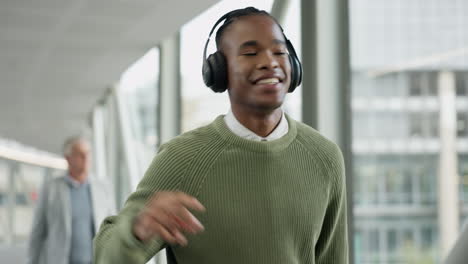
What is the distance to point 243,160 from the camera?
1.12 m

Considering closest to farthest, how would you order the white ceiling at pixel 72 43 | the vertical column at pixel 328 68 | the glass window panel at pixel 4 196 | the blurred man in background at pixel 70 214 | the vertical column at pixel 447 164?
1. the vertical column at pixel 447 164
2. the vertical column at pixel 328 68
3. the blurred man in background at pixel 70 214
4. the white ceiling at pixel 72 43
5. the glass window panel at pixel 4 196

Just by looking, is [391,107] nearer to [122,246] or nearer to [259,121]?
[259,121]

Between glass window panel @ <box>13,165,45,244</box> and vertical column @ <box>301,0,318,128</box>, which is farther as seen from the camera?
glass window panel @ <box>13,165,45,244</box>

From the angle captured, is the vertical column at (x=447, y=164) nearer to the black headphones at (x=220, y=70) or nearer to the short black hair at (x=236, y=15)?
the black headphones at (x=220, y=70)

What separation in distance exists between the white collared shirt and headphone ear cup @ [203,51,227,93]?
3.1 inches

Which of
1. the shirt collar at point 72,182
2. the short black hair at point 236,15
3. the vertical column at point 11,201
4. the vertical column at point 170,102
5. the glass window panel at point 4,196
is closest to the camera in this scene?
the short black hair at point 236,15

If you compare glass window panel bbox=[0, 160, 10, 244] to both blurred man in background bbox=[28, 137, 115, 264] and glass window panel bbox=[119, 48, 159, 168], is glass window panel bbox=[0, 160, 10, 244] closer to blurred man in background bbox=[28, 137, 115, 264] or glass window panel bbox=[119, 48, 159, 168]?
glass window panel bbox=[119, 48, 159, 168]

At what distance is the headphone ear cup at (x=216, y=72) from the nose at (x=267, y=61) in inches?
4.2

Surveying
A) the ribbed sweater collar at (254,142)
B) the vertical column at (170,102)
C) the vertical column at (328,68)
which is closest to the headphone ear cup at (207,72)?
the ribbed sweater collar at (254,142)

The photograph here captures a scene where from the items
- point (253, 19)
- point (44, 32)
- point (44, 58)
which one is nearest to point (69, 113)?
point (44, 58)

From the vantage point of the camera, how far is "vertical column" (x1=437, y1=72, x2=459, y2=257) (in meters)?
2.41

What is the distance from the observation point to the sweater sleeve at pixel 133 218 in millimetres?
994

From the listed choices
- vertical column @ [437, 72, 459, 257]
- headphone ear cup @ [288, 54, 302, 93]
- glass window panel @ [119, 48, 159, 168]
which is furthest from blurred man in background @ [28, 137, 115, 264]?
glass window panel @ [119, 48, 159, 168]

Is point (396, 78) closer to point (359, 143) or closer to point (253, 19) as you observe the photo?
point (359, 143)
